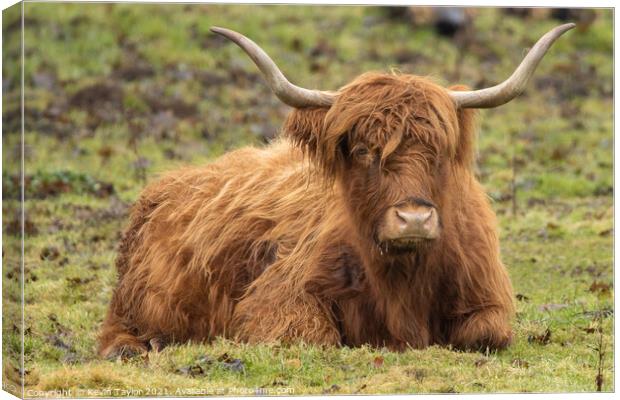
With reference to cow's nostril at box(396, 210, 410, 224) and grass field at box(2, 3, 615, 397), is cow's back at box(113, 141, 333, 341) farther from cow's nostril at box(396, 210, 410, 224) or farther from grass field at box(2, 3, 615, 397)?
cow's nostril at box(396, 210, 410, 224)

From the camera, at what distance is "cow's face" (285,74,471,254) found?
6.70 m

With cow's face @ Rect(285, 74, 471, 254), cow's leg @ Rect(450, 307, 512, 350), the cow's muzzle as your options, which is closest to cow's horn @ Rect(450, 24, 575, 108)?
cow's face @ Rect(285, 74, 471, 254)

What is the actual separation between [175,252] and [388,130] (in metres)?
2.03

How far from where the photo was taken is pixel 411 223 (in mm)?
6566

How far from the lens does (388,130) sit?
6.91 meters

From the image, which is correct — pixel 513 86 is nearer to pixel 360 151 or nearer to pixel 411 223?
pixel 360 151

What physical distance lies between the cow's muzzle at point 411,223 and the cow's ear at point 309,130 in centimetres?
71

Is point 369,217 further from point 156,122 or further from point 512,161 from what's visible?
point 156,122

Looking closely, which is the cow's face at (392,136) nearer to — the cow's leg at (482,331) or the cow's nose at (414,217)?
the cow's nose at (414,217)

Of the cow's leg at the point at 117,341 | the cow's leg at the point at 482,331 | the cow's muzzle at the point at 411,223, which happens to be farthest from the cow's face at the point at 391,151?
the cow's leg at the point at 117,341

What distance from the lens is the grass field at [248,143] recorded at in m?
6.75

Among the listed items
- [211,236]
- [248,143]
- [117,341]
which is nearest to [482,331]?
[211,236]

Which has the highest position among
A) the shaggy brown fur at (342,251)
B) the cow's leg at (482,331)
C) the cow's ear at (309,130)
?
the cow's ear at (309,130)

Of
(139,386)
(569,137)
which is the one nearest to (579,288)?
(139,386)
